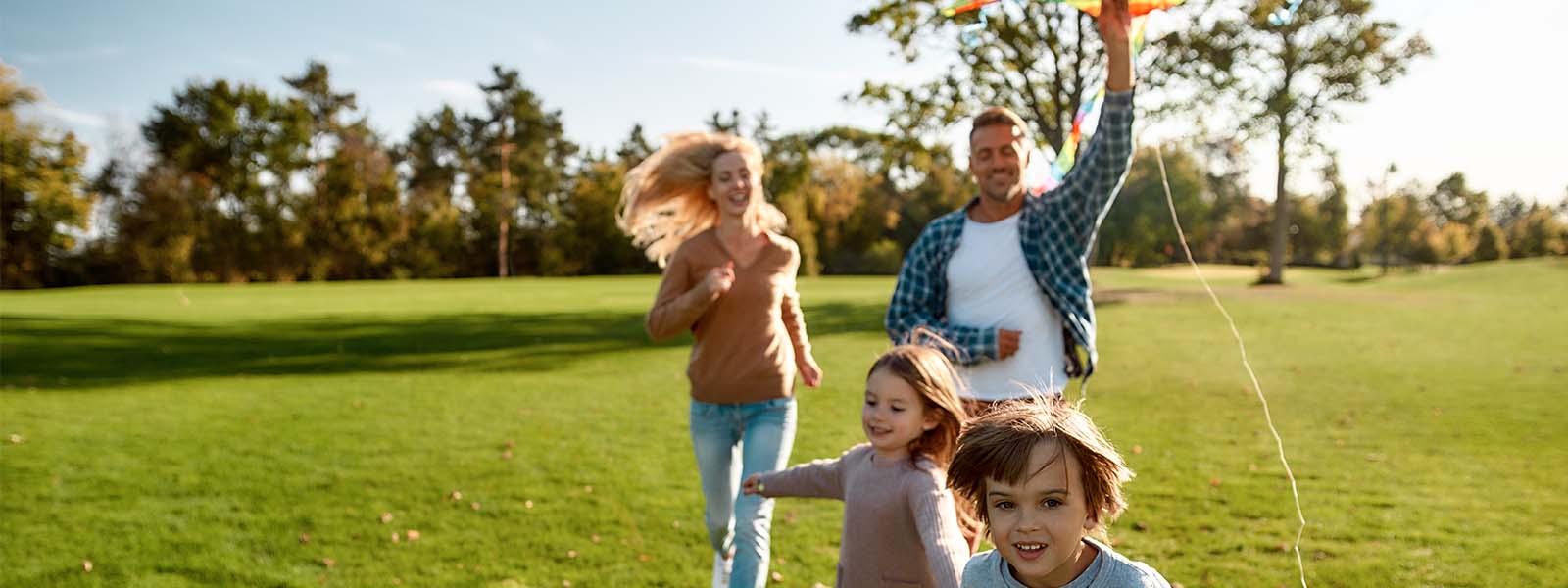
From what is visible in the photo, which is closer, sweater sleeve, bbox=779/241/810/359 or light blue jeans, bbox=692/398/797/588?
light blue jeans, bbox=692/398/797/588

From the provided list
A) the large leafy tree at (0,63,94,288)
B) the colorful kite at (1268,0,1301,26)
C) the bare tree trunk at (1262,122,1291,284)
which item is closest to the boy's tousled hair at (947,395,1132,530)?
the colorful kite at (1268,0,1301,26)

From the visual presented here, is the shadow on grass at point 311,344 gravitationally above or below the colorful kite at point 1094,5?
below

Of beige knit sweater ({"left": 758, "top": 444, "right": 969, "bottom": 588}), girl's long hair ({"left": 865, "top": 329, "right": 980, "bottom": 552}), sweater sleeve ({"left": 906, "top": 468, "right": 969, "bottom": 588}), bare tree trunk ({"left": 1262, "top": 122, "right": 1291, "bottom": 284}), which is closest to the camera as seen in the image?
sweater sleeve ({"left": 906, "top": 468, "right": 969, "bottom": 588})

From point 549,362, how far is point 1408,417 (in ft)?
36.9

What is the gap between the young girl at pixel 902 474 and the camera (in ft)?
9.23

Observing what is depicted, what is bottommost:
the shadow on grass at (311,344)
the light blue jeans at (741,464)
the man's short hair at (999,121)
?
the shadow on grass at (311,344)

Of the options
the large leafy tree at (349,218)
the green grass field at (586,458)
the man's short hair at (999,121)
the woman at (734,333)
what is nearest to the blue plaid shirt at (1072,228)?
the man's short hair at (999,121)

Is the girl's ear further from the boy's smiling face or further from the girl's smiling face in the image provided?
the boy's smiling face

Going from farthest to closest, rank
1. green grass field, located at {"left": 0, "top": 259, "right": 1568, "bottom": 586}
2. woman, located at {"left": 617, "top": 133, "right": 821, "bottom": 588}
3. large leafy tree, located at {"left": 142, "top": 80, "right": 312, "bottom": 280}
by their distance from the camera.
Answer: large leafy tree, located at {"left": 142, "top": 80, "right": 312, "bottom": 280}, green grass field, located at {"left": 0, "top": 259, "right": 1568, "bottom": 586}, woman, located at {"left": 617, "top": 133, "right": 821, "bottom": 588}

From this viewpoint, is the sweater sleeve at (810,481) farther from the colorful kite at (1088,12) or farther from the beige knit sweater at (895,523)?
the colorful kite at (1088,12)

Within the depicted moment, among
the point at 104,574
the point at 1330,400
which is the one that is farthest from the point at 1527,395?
the point at 104,574

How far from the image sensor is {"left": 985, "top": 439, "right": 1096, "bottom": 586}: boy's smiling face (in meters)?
1.95

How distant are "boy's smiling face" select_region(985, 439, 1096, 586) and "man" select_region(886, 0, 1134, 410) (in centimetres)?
136

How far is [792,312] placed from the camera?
4344mm
